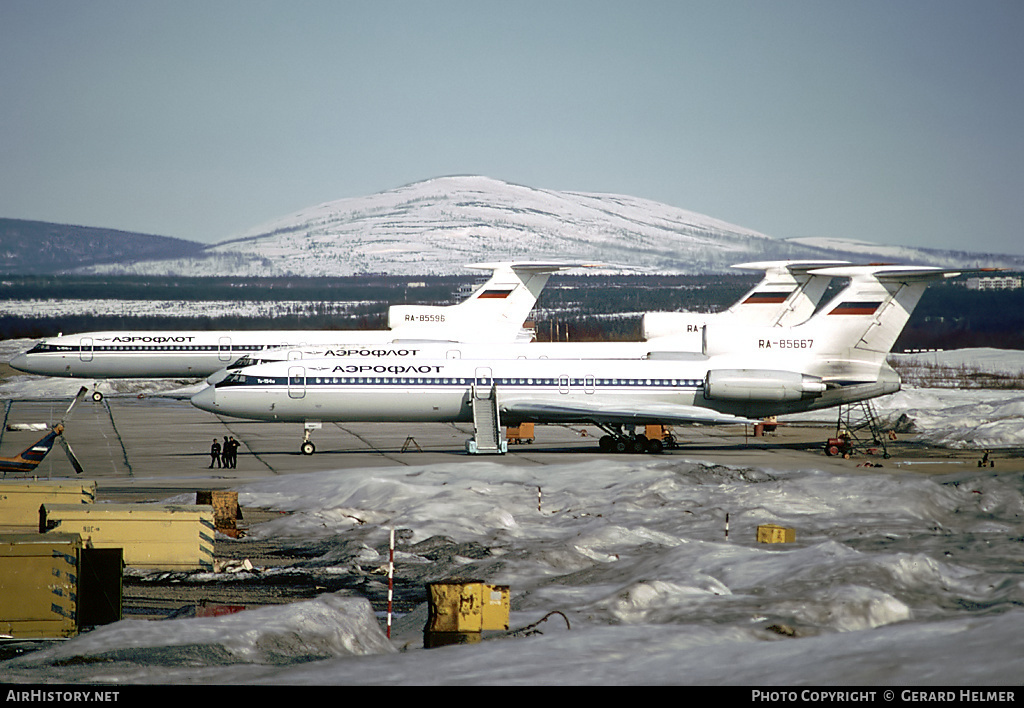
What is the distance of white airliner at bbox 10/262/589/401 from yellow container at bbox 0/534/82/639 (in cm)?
4050

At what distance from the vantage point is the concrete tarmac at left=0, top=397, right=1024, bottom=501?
30.5 m

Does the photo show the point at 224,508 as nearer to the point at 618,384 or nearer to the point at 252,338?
the point at 618,384

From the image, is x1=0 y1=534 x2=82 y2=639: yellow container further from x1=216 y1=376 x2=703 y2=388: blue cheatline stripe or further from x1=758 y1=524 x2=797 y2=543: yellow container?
x1=216 y1=376 x2=703 y2=388: blue cheatline stripe

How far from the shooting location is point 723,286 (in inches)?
5010

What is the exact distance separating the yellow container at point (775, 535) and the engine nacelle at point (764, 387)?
18.9 meters

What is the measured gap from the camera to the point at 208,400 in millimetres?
37406

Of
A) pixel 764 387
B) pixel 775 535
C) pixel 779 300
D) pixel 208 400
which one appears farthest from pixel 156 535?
pixel 779 300

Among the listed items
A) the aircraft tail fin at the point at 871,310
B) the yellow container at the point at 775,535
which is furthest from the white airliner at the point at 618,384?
the yellow container at the point at 775,535

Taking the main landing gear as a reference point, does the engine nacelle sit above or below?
above

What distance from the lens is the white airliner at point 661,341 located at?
133ft

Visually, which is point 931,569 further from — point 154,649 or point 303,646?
point 154,649

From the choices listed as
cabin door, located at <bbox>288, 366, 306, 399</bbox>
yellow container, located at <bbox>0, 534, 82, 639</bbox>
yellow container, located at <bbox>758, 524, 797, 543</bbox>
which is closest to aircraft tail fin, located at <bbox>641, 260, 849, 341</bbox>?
cabin door, located at <bbox>288, 366, 306, 399</bbox>

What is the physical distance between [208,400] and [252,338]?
19561 mm

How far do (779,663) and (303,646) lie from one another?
16.3 ft
